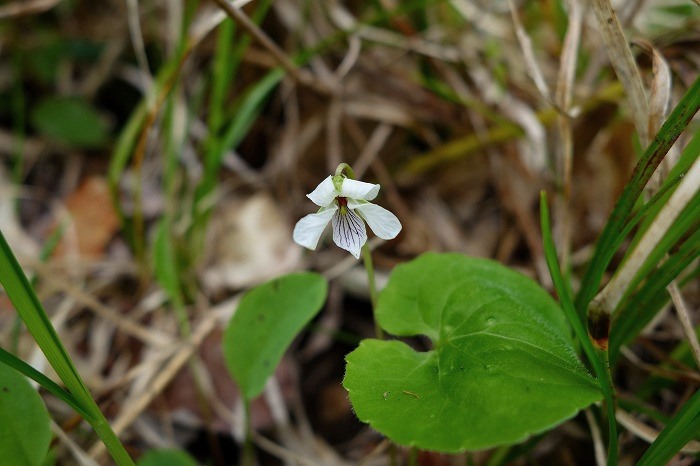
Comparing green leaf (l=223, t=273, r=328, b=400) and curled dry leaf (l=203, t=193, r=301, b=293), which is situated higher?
green leaf (l=223, t=273, r=328, b=400)

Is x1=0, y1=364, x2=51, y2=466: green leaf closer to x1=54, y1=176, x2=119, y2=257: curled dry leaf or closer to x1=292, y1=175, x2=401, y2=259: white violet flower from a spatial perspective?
x1=292, y1=175, x2=401, y2=259: white violet flower

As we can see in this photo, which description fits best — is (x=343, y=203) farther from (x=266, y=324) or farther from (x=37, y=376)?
(x=37, y=376)

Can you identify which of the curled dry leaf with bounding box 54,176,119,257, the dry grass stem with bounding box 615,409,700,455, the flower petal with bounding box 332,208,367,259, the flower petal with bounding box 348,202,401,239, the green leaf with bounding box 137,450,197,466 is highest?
the flower petal with bounding box 348,202,401,239

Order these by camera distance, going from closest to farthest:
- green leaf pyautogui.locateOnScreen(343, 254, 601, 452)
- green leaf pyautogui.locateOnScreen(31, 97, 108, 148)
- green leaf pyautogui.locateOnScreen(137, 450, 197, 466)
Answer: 1. green leaf pyautogui.locateOnScreen(343, 254, 601, 452)
2. green leaf pyautogui.locateOnScreen(137, 450, 197, 466)
3. green leaf pyautogui.locateOnScreen(31, 97, 108, 148)

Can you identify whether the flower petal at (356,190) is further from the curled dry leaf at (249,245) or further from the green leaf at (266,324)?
the curled dry leaf at (249,245)

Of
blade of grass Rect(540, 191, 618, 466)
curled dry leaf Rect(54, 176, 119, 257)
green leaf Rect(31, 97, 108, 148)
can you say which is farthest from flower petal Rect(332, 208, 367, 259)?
green leaf Rect(31, 97, 108, 148)

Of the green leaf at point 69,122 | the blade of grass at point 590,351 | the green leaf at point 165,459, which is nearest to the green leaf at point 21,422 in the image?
the green leaf at point 165,459
